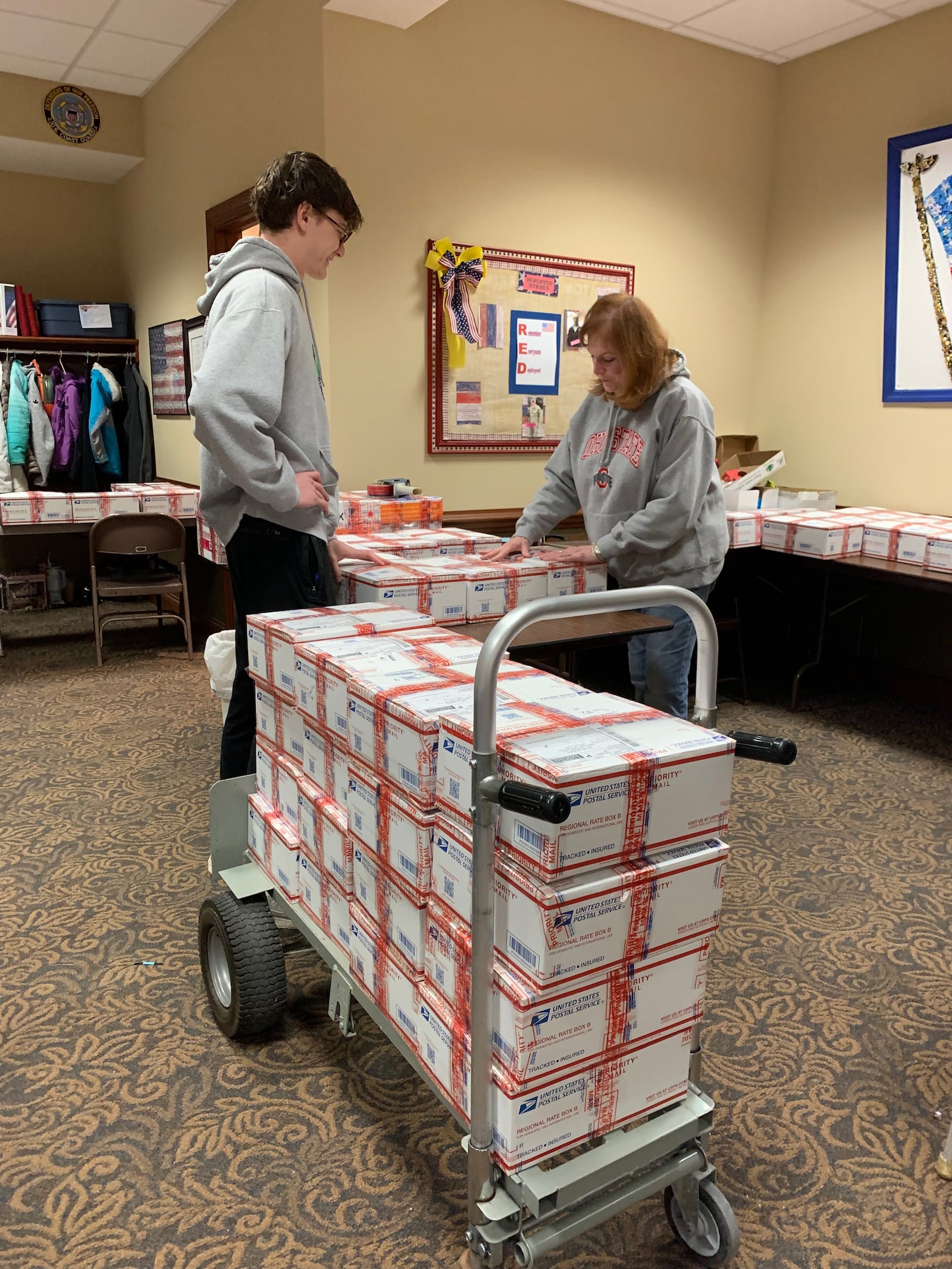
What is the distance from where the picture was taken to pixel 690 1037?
136cm

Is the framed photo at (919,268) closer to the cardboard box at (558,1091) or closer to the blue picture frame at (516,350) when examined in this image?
the blue picture frame at (516,350)

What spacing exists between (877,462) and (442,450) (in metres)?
2.21

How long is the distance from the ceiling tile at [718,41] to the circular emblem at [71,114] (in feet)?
11.5

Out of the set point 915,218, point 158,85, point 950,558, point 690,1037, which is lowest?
point 690,1037

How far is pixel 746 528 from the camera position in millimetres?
4234

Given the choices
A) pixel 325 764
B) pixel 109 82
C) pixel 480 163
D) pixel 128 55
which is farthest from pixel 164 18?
pixel 325 764

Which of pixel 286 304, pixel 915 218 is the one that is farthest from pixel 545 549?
pixel 915 218

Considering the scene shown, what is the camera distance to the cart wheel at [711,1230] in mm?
1424

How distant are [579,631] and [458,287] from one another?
246 centimetres

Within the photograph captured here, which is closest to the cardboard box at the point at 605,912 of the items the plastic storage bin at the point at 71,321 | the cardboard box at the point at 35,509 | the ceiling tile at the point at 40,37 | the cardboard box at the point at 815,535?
the cardboard box at the point at 815,535

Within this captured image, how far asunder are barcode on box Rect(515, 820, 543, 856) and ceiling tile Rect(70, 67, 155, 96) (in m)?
5.83

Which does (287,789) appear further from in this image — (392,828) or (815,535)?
(815,535)

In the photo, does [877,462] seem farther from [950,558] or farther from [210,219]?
[210,219]

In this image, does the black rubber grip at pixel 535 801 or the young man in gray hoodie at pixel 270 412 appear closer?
the black rubber grip at pixel 535 801
